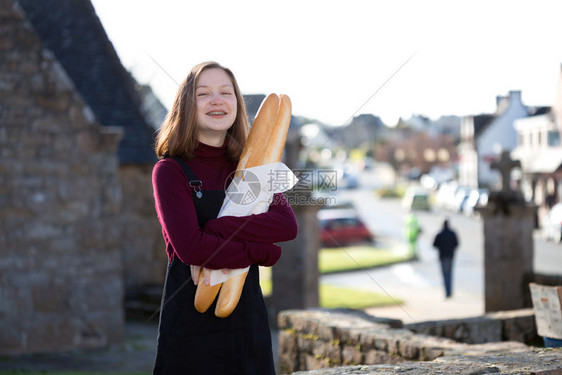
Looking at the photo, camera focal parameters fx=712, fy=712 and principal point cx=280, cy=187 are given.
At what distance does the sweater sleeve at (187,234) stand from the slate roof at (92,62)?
883 centimetres

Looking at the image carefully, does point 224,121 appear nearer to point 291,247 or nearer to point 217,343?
point 217,343

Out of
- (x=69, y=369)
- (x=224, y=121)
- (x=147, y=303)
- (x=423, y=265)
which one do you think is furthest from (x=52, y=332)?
(x=423, y=265)

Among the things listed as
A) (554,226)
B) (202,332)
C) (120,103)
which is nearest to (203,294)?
(202,332)

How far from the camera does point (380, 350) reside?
4930 millimetres

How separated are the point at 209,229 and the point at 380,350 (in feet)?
8.55

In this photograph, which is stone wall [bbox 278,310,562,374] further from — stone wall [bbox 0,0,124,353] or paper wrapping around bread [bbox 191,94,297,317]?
stone wall [bbox 0,0,124,353]

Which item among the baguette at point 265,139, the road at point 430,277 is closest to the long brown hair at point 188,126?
the baguette at point 265,139

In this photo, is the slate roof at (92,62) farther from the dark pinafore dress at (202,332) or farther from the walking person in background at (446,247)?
the dark pinafore dress at (202,332)

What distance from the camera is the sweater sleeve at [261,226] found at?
2697 mm

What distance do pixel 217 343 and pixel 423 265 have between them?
18.5 m

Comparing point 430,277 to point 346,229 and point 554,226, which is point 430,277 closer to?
point 346,229

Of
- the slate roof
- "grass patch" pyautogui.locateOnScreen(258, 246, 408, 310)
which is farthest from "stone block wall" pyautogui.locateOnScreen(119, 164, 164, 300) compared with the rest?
"grass patch" pyautogui.locateOnScreen(258, 246, 408, 310)

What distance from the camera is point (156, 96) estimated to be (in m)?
12.5

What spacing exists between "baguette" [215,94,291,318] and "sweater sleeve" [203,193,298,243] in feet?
0.54
